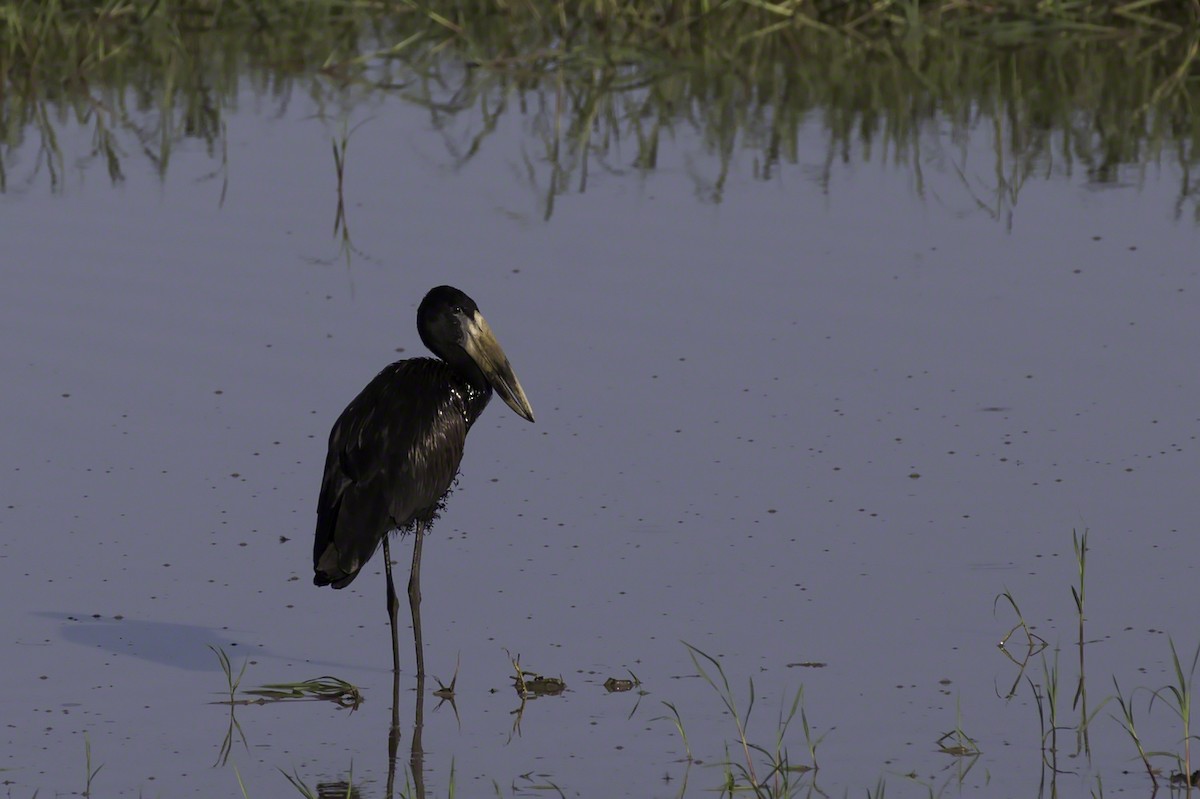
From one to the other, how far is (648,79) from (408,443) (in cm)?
900

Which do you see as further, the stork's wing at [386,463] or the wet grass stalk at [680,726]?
the stork's wing at [386,463]

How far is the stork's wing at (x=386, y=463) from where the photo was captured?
A: 555 cm

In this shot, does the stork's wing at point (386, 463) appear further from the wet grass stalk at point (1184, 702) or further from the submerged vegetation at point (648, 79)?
the submerged vegetation at point (648, 79)

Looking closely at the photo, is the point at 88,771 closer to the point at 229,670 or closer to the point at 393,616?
the point at 229,670

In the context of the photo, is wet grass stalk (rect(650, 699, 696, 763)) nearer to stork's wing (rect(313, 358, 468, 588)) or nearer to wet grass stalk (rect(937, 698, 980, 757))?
wet grass stalk (rect(937, 698, 980, 757))

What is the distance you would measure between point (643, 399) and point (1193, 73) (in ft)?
24.2

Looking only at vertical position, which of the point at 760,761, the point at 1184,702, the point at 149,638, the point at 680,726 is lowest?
the point at 149,638

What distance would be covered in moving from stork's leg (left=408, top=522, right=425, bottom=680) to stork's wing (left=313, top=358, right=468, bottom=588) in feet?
0.25

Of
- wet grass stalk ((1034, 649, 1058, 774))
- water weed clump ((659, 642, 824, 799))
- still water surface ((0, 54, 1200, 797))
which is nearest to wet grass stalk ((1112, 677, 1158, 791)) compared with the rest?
still water surface ((0, 54, 1200, 797))

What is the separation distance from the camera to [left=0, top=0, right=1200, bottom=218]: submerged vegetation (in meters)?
11.9

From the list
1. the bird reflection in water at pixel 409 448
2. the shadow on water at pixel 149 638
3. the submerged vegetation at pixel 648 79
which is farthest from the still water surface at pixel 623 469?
the submerged vegetation at pixel 648 79

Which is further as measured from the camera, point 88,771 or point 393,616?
point 393,616

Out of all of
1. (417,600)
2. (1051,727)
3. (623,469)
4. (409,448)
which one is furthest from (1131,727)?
(623,469)

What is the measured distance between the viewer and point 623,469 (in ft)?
23.6
